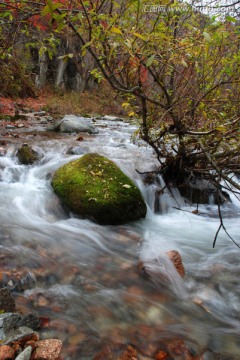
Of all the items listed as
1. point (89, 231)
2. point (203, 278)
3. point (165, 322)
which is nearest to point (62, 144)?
point (89, 231)

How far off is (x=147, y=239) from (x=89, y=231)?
86 cm

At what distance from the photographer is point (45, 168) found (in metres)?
6.38

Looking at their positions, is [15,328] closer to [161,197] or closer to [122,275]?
[122,275]

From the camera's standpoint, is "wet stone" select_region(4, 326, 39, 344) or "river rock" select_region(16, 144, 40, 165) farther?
"river rock" select_region(16, 144, 40, 165)

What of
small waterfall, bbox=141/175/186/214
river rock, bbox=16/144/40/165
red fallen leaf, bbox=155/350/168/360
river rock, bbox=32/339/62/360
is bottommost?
red fallen leaf, bbox=155/350/168/360

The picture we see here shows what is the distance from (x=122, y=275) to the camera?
10.8 feet

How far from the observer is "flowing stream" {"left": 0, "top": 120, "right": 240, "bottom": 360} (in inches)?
92.8

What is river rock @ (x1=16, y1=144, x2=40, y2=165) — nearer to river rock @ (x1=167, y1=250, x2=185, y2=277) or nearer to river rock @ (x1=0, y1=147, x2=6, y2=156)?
river rock @ (x1=0, y1=147, x2=6, y2=156)

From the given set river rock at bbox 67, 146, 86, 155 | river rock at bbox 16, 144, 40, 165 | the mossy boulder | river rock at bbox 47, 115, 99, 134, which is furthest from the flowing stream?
river rock at bbox 47, 115, 99, 134

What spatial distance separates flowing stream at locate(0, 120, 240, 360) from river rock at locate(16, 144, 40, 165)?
2.79 feet

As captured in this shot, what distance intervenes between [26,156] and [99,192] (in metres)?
2.85

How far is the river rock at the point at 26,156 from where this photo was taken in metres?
6.63

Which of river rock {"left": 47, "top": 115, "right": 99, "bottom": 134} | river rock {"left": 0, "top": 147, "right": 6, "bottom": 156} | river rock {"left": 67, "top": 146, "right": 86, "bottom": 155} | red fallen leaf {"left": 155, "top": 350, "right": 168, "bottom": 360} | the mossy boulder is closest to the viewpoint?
red fallen leaf {"left": 155, "top": 350, "right": 168, "bottom": 360}

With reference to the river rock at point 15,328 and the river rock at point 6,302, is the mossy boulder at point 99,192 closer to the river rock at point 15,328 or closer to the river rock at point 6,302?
the river rock at point 6,302
